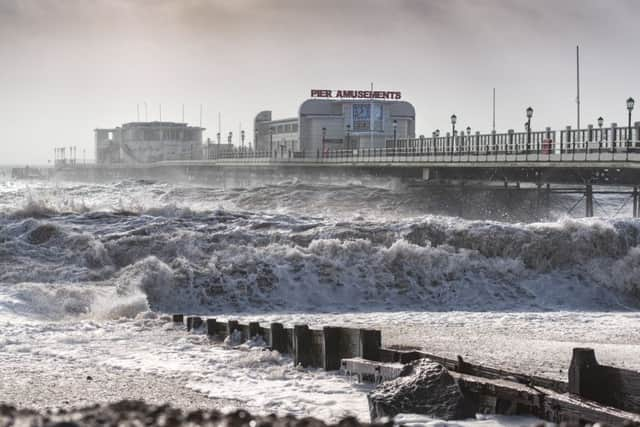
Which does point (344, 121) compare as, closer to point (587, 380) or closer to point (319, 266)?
point (319, 266)

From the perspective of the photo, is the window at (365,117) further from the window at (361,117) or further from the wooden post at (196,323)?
the wooden post at (196,323)

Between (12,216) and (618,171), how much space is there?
22.5m

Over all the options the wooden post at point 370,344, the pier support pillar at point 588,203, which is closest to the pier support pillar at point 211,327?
the wooden post at point 370,344

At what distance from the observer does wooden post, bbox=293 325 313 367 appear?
1227 centimetres

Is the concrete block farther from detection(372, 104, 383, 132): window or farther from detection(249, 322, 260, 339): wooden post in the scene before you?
detection(372, 104, 383, 132): window

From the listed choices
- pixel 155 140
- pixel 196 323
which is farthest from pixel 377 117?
pixel 196 323

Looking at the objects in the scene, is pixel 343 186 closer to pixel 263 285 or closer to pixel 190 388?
pixel 263 285

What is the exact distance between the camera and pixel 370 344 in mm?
11438

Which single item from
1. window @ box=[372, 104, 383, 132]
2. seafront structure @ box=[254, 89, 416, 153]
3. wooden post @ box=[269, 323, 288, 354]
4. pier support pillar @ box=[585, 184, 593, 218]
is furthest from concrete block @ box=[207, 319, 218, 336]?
window @ box=[372, 104, 383, 132]

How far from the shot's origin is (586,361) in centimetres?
848

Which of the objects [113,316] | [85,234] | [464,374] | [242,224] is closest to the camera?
[464,374]

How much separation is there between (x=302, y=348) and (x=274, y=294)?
9481mm

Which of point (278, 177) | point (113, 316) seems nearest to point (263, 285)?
point (113, 316)

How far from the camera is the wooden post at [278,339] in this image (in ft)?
43.3
